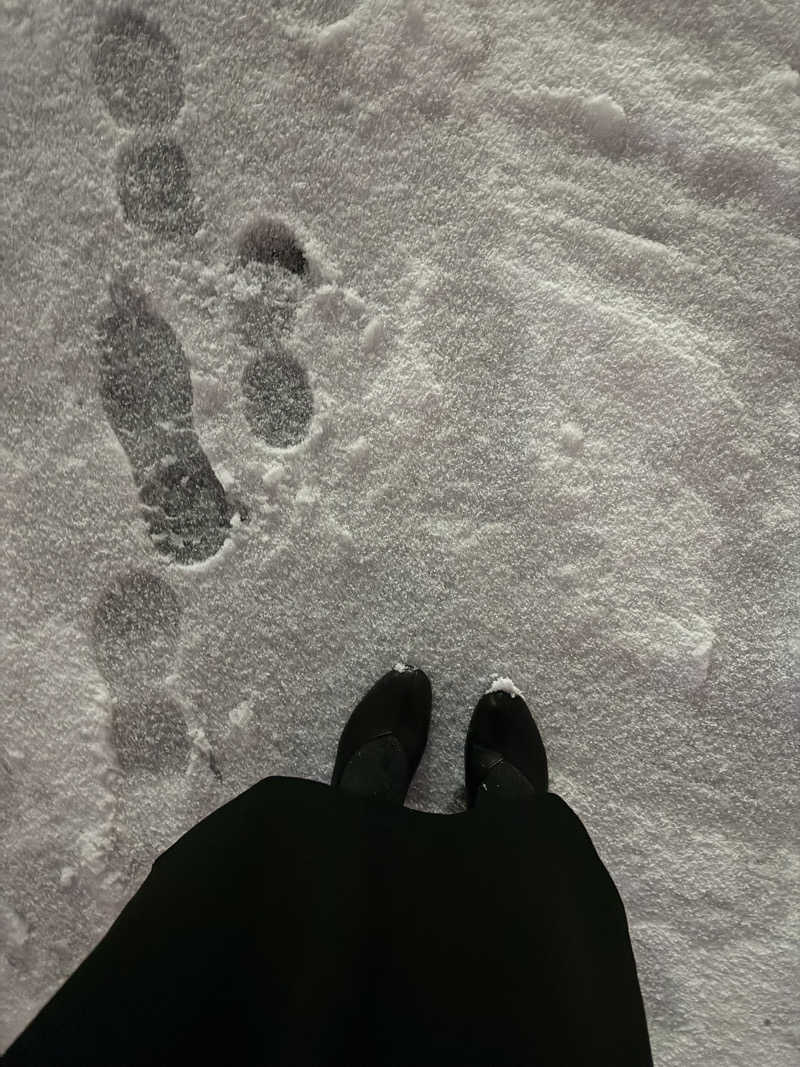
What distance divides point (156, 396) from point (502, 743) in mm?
503

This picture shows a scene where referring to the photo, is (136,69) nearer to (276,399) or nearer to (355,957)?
(276,399)

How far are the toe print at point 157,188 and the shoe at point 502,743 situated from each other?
0.57 metres

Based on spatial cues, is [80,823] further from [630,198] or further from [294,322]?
[630,198]

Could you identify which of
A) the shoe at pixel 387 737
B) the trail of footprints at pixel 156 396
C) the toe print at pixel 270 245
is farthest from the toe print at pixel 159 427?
the shoe at pixel 387 737

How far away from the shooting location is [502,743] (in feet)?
2.40

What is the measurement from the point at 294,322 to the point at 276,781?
448mm

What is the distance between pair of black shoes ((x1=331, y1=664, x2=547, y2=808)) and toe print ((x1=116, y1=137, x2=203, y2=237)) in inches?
20.1

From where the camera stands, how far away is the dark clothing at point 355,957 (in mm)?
480

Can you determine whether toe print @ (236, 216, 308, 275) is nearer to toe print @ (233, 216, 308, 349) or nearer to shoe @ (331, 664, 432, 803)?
toe print @ (233, 216, 308, 349)

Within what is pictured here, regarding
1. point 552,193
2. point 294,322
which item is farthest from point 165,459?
point 552,193

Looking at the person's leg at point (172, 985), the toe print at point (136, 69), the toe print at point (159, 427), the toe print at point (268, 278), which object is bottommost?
the person's leg at point (172, 985)

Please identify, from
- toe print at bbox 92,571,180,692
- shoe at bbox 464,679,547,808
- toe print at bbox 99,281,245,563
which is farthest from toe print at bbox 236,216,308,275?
shoe at bbox 464,679,547,808

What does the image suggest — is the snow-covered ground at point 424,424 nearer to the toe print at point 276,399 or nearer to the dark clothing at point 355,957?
the toe print at point 276,399

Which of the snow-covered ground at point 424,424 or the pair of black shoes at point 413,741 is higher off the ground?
the snow-covered ground at point 424,424
